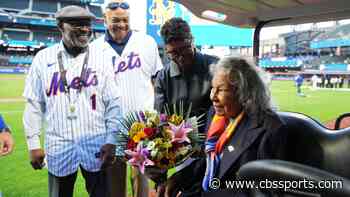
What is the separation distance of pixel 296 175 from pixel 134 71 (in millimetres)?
2312

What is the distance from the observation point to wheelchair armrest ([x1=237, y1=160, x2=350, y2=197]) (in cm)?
94

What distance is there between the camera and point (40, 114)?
266 centimetres

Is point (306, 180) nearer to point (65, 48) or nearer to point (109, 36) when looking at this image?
point (65, 48)

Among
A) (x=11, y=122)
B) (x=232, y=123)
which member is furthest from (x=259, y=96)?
(x=11, y=122)

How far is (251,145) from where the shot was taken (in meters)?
1.89

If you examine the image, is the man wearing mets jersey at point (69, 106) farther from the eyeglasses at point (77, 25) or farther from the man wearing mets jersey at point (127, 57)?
the man wearing mets jersey at point (127, 57)

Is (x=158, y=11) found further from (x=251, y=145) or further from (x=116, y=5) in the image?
(x=251, y=145)

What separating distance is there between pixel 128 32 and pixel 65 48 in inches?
30.1

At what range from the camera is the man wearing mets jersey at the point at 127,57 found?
3.18 m

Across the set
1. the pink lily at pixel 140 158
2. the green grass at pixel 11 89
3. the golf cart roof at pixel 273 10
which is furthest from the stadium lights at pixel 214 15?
the green grass at pixel 11 89

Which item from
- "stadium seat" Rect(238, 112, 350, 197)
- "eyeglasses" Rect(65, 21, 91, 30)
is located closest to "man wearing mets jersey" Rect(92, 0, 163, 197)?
"eyeglasses" Rect(65, 21, 91, 30)

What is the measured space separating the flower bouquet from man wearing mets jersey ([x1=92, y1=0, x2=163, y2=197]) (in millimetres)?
989

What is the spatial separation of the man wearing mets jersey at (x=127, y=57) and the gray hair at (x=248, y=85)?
3.76 ft

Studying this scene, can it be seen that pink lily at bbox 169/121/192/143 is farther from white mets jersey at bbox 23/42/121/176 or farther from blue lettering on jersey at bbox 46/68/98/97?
blue lettering on jersey at bbox 46/68/98/97
